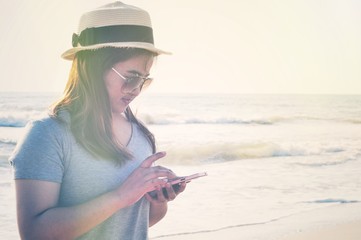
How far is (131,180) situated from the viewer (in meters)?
1.27

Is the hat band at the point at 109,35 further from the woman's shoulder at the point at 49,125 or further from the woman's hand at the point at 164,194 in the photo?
the woman's hand at the point at 164,194

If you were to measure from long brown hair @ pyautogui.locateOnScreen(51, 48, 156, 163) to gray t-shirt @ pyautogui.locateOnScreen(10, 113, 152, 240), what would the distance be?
26 mm

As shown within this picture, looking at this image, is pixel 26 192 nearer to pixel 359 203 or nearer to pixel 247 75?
pixel 359 203

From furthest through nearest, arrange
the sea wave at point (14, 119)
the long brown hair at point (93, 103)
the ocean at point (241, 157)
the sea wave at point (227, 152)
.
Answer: the sea wave at point (14, 119), the sea wave at point (227, 152), the ocean at point (241, 157), the long brown hair at point (93, 103)

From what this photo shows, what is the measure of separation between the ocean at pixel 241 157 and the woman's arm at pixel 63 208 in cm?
18

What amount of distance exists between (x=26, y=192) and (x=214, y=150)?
411 inches

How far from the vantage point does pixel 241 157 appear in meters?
10.5

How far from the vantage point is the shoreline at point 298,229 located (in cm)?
468

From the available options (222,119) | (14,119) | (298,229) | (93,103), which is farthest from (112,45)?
(222,119)

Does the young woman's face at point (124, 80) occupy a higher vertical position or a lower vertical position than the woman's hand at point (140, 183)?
higher

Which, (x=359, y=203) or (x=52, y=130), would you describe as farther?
(x=359, y=203)

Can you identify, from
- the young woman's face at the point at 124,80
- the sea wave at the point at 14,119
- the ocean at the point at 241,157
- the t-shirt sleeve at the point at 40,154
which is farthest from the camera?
the sea wave at the point at 14,119

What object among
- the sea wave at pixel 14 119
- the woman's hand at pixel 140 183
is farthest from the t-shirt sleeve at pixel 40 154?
the sea wave at pixel 14 119

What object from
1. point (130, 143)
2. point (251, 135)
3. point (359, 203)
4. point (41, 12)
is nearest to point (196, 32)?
point (251, 135)
